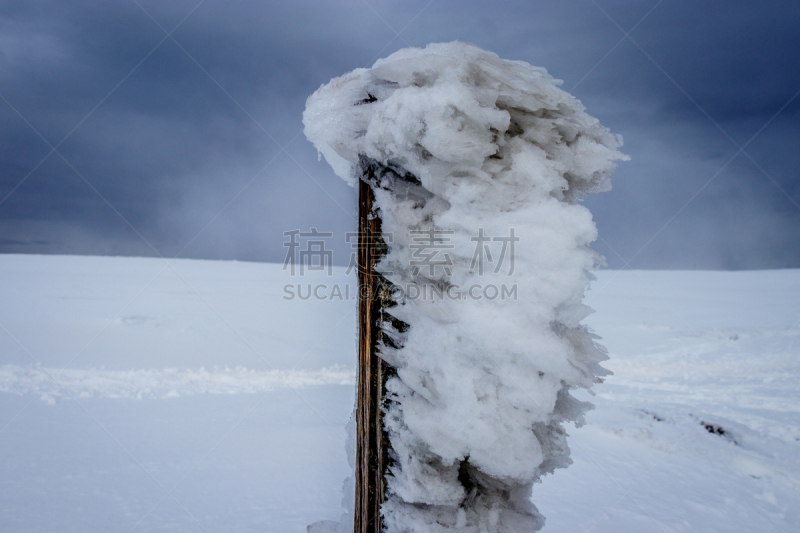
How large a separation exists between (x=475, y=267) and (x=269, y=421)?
8.36ft

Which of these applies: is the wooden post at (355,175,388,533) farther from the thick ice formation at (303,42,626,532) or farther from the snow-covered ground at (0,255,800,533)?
the snow-covered ground at (0,255,800,533)

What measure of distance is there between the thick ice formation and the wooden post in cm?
3

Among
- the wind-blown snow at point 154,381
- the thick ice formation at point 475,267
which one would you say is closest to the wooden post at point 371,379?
the thick ice formation at point 475,267

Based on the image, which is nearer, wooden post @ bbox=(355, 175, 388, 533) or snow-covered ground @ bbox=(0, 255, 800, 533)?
wooden post @ bbox=(355, 175, 388, 533)

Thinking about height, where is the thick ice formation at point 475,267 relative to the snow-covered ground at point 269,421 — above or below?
above

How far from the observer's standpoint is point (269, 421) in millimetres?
2848

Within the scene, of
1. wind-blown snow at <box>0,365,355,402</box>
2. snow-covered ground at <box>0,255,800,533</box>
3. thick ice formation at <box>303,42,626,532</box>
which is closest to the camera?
thick ice formation at <box>303,42,626,532</box>

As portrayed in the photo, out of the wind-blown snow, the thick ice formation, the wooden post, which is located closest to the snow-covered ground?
the wind-blown snow

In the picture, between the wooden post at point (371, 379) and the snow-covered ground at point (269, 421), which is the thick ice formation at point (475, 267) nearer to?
the wooden post at point (371, 379)

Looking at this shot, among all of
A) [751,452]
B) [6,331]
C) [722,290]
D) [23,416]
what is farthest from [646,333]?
[6,331]

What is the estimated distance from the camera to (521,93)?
2.60 feet

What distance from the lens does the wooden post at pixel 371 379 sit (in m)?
0.87

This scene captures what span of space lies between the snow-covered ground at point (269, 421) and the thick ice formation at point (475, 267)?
3.55 feet

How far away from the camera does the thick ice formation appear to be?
77 cm
